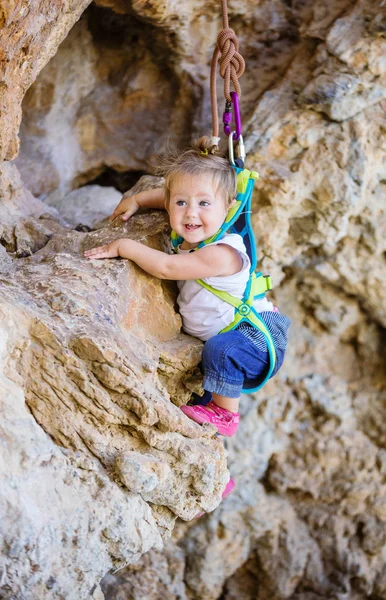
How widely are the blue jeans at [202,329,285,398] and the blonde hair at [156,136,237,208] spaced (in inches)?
13.7

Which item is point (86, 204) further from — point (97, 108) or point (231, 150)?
point (231, 150)

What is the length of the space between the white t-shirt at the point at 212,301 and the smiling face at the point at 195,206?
0.05 meters

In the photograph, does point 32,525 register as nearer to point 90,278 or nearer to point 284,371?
point 90,278

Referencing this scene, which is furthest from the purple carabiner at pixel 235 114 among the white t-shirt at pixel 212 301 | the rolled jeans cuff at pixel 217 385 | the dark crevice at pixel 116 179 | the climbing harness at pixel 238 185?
the dark crevice at pixel 116 179

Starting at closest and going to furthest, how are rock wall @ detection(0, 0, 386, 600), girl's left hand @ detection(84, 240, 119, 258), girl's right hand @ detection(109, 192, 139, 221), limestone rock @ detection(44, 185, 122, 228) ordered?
rock wall @ detection(0, 0, 386, 600)
girl's left hand @ detection(84, 240, 119, 258)
girl's right hand @ detection(109, 192, 139, 221)
limestone rock @ detection(44, 185, 122, 228)

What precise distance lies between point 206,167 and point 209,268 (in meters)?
0.25

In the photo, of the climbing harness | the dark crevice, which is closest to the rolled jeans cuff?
the climbing harness

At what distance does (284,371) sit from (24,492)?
170 centimetres

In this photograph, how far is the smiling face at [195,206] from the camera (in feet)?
5.70

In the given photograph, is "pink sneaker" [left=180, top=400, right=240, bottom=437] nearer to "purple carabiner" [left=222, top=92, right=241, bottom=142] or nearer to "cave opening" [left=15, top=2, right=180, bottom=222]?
"purple carabiner" [left=222, top=92, right=241, bottom=142]

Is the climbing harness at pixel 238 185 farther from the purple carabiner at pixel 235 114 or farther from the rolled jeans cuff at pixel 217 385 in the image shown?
the rolled jeans cuff at pixel 217 385

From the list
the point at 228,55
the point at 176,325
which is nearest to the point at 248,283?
the point at 176,325

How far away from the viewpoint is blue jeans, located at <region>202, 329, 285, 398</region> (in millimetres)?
1719

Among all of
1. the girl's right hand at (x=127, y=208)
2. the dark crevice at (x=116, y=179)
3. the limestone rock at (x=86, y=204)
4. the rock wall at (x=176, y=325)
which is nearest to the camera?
the rock wall at (x=176, y=325)
